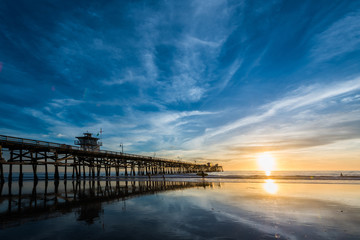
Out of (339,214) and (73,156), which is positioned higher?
(73,156)

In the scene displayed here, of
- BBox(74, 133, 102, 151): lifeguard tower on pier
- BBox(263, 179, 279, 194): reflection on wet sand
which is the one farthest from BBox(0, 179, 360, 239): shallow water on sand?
BBox(74, 133, 102, 151): lifeguard tower on pier

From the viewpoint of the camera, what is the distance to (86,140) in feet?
192

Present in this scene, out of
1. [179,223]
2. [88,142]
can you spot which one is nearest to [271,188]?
[179,223]

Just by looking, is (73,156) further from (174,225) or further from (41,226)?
(174,225)

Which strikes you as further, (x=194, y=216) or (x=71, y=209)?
(x=71, y=209)

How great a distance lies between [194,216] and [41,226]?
20.7 feet

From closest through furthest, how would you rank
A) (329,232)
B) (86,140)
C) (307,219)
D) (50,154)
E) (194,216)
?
1. (329,232)
2. (307,219)
3. (194,216)
4. (50,154)
5. (86,140)

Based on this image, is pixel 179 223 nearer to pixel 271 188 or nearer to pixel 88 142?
pixel 271 188

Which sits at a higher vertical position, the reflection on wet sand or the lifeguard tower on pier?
the lifeguard tower on pier

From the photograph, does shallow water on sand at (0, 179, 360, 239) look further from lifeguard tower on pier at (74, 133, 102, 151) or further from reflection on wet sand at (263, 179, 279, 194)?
lifeguard tower on pier at (74, 133, 102, 151)

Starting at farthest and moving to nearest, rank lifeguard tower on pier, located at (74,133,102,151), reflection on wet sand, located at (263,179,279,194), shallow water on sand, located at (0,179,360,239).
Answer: lifeguard tower on pier, located at (74,133,102,151), reflection on wet sand, located at (263,179,279,194), shallow water on sand, located at (0,179,360,239)

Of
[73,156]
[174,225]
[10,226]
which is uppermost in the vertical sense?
[73,156]

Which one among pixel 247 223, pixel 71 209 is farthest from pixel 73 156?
pixel 247 223

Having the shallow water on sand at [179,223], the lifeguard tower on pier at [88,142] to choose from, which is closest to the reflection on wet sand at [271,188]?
the shallow water on sand at [179,223]
